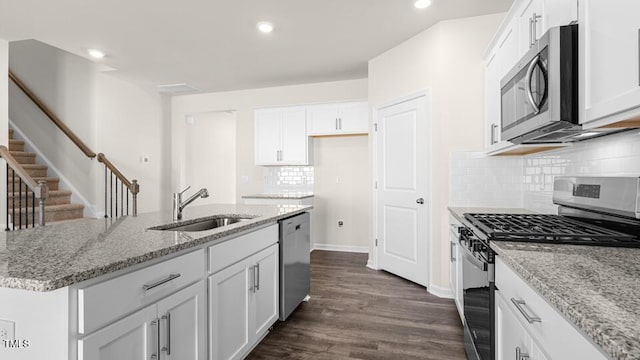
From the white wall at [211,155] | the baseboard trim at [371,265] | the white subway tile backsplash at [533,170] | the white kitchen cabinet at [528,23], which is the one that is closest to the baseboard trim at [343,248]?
the baseboard trim at [371,265]

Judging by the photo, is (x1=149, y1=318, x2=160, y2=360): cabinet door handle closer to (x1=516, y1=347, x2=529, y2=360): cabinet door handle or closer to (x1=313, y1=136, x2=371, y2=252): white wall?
(x1=516, y1=347, x2=529, y2=360): cabinet door handle

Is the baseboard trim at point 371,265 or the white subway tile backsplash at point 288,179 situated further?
the white subway tile backsplash at point 288,179

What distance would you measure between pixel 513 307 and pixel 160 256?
132cm

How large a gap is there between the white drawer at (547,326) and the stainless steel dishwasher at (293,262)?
1567mm

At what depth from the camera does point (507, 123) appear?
201cm

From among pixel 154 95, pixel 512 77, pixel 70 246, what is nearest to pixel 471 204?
pixel 512 77

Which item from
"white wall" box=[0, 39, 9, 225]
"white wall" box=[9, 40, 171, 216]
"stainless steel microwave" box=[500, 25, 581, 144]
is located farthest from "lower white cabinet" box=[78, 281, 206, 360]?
"white wall" box=[9, 40, 171, 216]

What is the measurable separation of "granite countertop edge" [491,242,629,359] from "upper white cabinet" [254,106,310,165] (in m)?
4.12

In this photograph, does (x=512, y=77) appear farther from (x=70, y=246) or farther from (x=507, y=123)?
(x=70, y=246)

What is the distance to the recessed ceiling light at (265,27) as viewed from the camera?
10.4 ft

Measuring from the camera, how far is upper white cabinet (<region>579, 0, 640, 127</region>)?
0.98m

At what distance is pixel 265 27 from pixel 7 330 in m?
3.02

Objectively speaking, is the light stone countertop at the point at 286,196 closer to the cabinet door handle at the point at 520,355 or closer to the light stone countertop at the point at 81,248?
the light stone countertop at the point at 81,248

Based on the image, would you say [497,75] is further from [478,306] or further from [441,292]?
[441,292]
